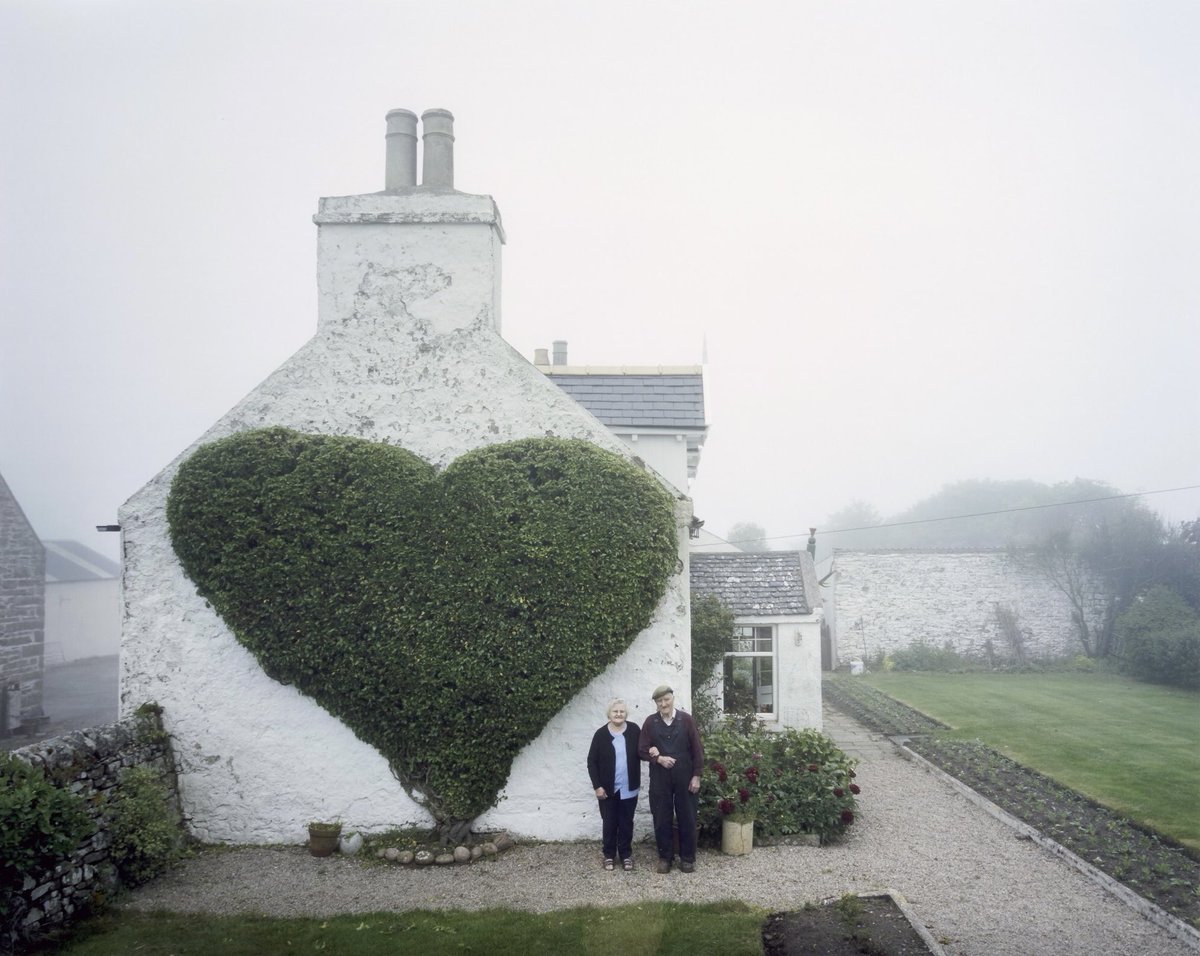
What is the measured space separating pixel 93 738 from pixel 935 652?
29.5 metres

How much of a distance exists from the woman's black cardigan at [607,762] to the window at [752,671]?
8177mm

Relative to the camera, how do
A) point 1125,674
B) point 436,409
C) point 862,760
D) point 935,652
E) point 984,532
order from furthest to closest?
point 984,532 → point 935,652 → point 1125,674 → point 862,760 → point 436,409

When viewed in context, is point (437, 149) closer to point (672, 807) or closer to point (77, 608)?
point (672, 807)

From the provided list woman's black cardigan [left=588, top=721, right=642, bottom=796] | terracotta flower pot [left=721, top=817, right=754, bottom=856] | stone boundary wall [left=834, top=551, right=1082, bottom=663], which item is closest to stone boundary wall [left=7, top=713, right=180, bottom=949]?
woman's black cardigan [left=588, top=721, right=642, bottom=796]

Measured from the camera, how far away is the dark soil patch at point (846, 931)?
649cm

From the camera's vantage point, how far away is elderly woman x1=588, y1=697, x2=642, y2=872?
8750mm

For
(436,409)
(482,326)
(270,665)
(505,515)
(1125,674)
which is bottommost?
(1125,674)

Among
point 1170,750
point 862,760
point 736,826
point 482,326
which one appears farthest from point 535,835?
point 1170,750

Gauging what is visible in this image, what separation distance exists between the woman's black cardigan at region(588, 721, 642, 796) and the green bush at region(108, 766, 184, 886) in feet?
14.1

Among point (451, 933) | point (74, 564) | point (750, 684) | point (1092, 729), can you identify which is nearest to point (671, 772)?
A: point (451, 933)

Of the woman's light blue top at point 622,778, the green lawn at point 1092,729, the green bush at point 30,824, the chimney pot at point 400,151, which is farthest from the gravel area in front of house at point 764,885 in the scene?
the chimney pot at point 400,151

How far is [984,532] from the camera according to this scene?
66.1 meters

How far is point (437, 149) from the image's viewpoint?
10992 millimetres

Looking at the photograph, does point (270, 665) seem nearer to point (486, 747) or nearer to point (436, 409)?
point (486, 747)
